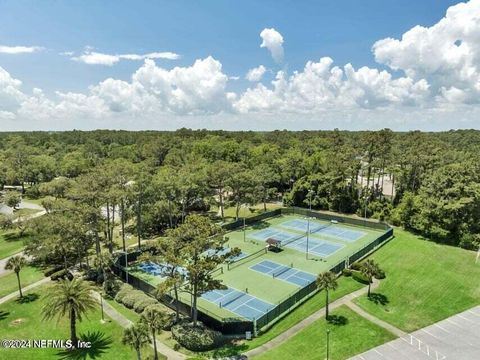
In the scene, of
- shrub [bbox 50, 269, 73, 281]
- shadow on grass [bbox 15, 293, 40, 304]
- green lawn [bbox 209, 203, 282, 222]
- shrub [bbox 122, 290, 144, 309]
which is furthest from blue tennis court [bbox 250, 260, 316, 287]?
shadow on grass [bbox 15, 293, 40, 304]

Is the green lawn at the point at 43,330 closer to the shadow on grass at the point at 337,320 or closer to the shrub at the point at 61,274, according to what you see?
the shrub at the point at 61,274

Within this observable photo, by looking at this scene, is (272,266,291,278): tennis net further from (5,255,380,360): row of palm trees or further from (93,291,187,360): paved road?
(93,291,187,360): paved road

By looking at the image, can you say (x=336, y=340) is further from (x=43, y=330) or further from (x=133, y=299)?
(x=43, y=330)

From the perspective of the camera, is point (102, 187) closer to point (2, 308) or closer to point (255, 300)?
point (2, 308)

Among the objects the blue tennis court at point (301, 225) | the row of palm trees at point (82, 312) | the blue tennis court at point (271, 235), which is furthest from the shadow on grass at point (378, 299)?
the blue tennis court at point (301, 225)

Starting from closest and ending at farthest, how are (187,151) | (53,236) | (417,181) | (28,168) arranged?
(53,236) → (417,181) → (28,168) → (187,151)

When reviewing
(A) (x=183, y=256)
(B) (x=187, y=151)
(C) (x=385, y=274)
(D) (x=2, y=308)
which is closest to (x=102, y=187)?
(D) (x=2, y=308)
